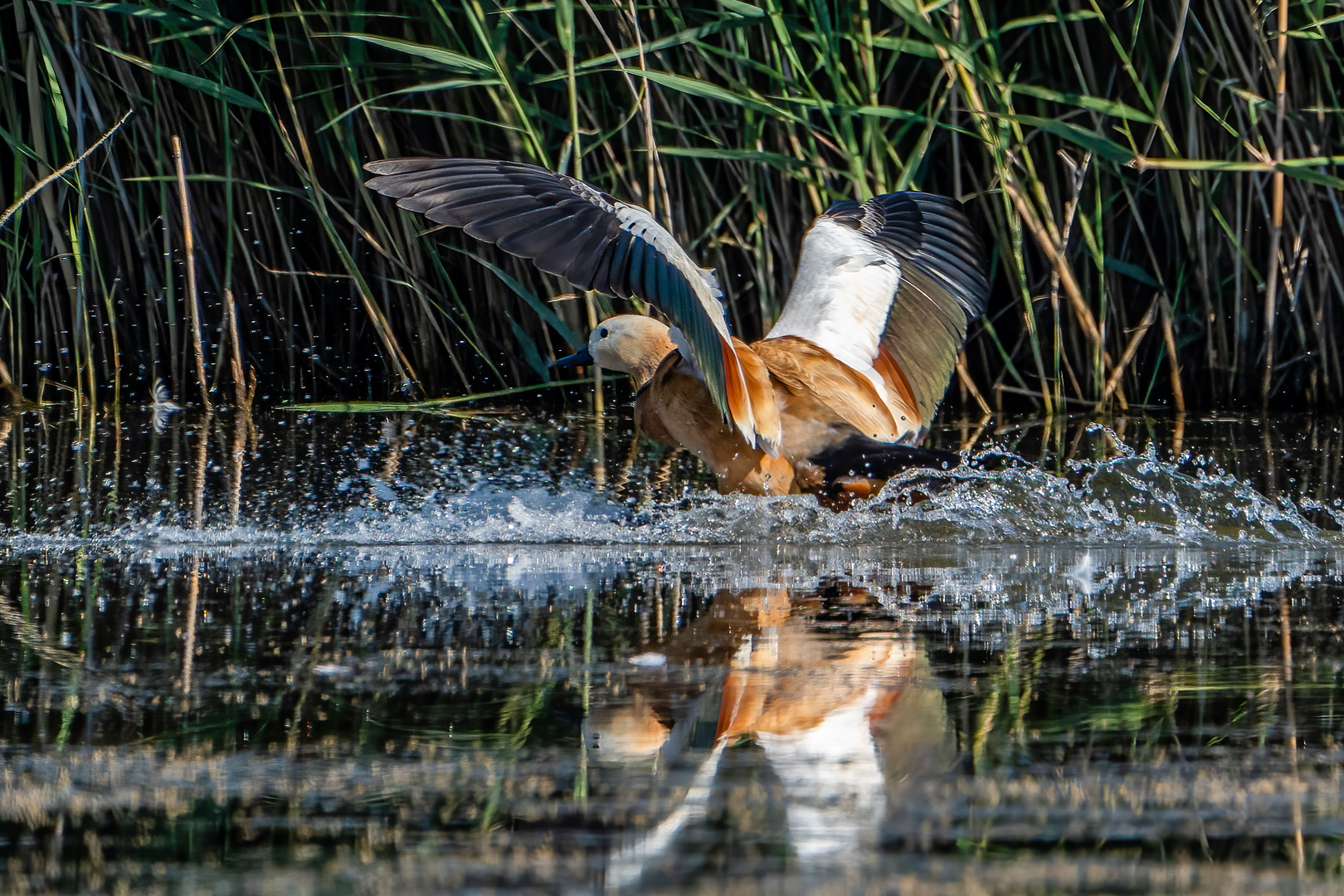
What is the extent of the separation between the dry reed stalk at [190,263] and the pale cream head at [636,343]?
1.92m

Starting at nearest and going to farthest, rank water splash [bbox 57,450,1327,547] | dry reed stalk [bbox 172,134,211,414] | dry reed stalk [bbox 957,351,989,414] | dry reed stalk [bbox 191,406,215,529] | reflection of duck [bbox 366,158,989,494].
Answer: water splash [bbox 57,450,1327,547] → reflection of duck [bbox 366,158,989,494] → dry reed stalk [bbox 191,406,215,529] → dry reed stalk [bbox 172,134,211,414] → dry reed stalk [bbox 957,351,989,414]

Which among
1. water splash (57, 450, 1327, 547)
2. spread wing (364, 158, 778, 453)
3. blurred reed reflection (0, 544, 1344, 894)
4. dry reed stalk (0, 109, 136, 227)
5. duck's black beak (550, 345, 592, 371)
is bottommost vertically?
blurred reed reflection (0, 544, 1344, 894)

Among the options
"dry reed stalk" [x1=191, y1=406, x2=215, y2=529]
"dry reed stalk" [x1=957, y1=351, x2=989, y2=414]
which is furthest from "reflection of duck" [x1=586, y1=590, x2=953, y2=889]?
"dry reed stalk" [x1=957, y1=351, x2=989, y2=414]

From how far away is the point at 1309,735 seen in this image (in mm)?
1949

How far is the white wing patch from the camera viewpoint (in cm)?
489

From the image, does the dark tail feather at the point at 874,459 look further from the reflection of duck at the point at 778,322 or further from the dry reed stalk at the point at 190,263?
the dry reed stalk at the point at 190,263

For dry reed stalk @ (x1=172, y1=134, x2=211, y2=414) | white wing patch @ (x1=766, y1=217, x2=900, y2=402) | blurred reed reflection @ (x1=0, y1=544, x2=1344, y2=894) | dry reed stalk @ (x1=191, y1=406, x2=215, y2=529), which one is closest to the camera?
blurred reed reflection @ (x1=0, y1=544, x2=1344, y2=894)

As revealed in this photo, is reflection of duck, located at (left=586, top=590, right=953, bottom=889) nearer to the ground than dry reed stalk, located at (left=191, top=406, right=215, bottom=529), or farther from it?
nearer to the ground

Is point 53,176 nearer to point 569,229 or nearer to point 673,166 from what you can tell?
point 673,166

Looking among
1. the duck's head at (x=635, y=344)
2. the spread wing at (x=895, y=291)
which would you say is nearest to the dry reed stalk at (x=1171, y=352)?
the spread wing at (x=895, y=291)

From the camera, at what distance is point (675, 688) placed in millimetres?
2242

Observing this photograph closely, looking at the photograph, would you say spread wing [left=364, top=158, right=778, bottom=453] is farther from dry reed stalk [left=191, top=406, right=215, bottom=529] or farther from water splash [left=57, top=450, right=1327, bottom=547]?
dry reed stalk [left=191, top=406, right=215, bottom=529]

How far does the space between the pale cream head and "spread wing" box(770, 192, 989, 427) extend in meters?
0.38

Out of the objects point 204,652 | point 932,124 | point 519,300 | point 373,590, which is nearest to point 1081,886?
point 204,652
